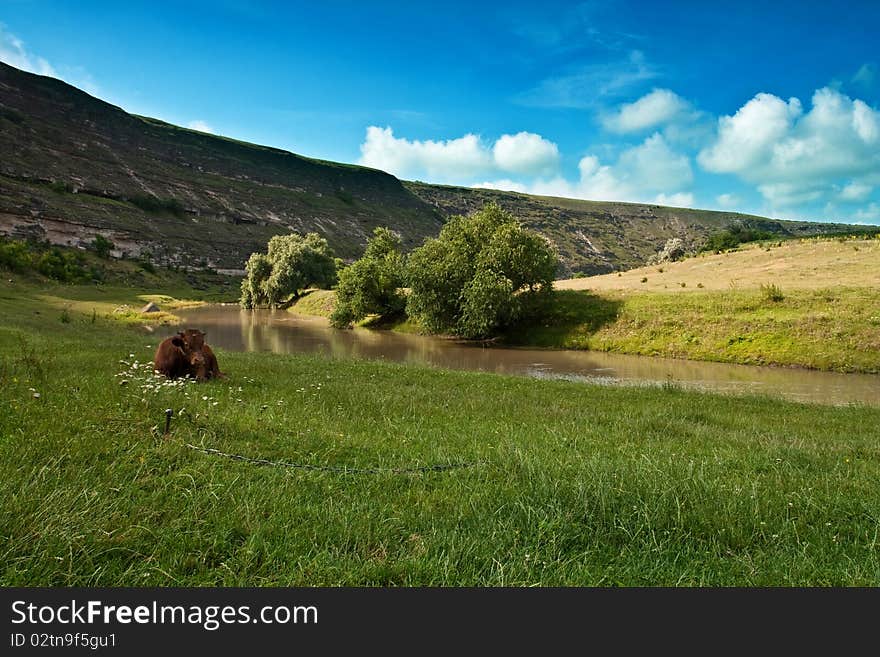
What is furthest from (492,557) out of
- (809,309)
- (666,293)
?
(666,293)

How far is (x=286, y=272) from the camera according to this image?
82875mm

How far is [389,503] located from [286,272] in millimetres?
82705

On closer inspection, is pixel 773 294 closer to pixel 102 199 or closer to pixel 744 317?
pixel 744 317

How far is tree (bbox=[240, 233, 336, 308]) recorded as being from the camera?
8325 cm

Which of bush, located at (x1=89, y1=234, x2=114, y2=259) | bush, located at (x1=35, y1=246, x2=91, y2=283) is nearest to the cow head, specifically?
bush, located at (x1=35, y1=246, x2=91, y2=283)

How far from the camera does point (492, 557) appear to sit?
377cm

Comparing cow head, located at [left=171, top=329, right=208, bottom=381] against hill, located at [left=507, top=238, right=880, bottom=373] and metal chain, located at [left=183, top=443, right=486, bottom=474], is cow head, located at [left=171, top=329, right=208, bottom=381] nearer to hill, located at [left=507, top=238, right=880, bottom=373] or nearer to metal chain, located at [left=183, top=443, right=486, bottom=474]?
metal chain, located at [left=183, top=443, right=486, bottom=474]

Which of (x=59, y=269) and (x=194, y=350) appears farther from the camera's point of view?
(x=59, y=269)

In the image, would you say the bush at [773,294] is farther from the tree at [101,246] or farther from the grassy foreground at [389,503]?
the tree at [101,246]

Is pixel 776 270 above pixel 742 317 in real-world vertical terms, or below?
above

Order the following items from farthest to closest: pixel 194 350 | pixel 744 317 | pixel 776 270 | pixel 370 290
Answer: pixel 370 290
pixel 776 270
pixel 744 317
pixel 194 350

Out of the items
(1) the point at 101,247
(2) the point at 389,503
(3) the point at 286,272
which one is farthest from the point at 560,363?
(1) the point at 101,247

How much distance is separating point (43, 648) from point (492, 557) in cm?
275

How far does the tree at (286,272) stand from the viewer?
8325 centimetres
